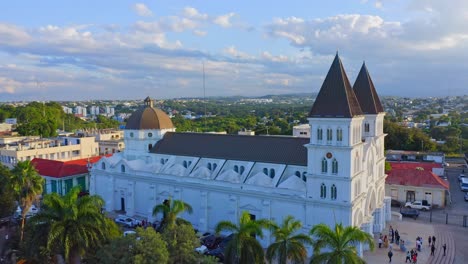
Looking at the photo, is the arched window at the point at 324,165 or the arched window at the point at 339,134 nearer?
the arched window at the point at 339,134

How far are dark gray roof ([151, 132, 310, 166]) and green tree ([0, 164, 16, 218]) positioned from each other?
51.6 ft

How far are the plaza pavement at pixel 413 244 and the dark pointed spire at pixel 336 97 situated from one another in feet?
39.5

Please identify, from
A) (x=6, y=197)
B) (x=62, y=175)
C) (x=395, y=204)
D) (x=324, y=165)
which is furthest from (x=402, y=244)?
(x=62, y=175)

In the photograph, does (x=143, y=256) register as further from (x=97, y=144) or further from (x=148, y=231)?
(x=97, y=144)

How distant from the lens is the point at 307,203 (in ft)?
112

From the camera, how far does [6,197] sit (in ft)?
121

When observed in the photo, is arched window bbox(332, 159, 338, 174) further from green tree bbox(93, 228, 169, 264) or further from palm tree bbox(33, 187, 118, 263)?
palm tree bbox(33, 187, 118, 263)

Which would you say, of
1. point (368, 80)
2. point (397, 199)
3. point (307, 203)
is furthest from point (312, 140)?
point (397, 199)

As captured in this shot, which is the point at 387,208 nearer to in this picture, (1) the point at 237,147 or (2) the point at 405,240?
(2) the point at 405,240

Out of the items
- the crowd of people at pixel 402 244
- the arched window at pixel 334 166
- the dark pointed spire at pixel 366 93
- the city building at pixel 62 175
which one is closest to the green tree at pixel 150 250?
the arched window at pixel 334 166

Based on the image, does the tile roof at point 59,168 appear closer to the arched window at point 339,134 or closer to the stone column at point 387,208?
the arched window at point 339,134

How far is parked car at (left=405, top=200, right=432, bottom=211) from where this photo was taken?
4870 cm

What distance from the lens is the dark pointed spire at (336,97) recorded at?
31.6 metres

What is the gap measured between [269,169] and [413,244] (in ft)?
49.6
